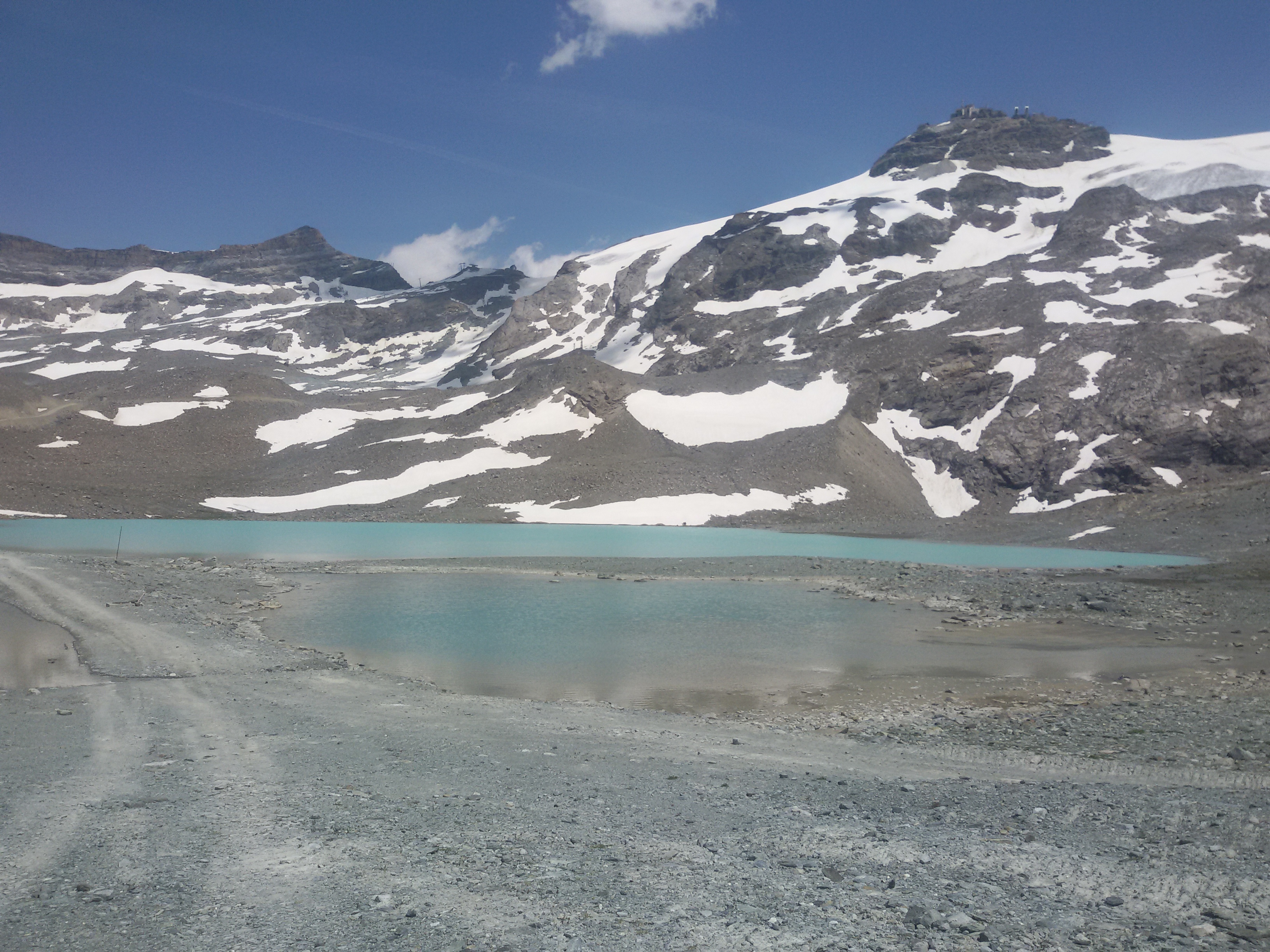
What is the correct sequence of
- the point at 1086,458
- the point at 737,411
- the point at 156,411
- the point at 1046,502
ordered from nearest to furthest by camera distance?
the point at 1046,502
the point at 1086,458
the point at 737,411
the point at 156,411

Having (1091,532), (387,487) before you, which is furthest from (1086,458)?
(387,487)

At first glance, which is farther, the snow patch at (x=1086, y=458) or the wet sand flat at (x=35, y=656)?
the snow patch at (x=1086, y=458)

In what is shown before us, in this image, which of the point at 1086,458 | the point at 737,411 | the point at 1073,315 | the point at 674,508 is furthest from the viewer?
the point at 1073,315

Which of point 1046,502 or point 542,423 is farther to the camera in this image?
point 542,423

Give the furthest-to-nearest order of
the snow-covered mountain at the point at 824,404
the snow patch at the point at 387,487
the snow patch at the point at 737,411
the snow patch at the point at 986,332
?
the snow patch at the point at 986,332 < the snow patch at the point at 737,411 < the snow patch at the point at 387,487 < the snow-covered mountain at the point at 824,404

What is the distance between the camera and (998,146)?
159 metres

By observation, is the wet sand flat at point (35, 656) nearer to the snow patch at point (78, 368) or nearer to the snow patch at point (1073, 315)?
the snow patch at point (1073, 315)

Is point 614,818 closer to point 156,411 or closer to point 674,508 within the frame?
point 674,508

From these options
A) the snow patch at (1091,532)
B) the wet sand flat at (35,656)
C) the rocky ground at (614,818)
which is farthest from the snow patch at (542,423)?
the rocky ground at (614,818)

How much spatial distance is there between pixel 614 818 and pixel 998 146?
175772 millimetres

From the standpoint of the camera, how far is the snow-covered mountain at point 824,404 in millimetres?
60938

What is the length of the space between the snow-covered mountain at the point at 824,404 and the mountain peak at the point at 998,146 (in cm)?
3010

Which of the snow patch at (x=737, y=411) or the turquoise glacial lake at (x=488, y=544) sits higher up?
the snow patch at (x=737, y=411)

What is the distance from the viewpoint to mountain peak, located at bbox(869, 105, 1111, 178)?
152m
